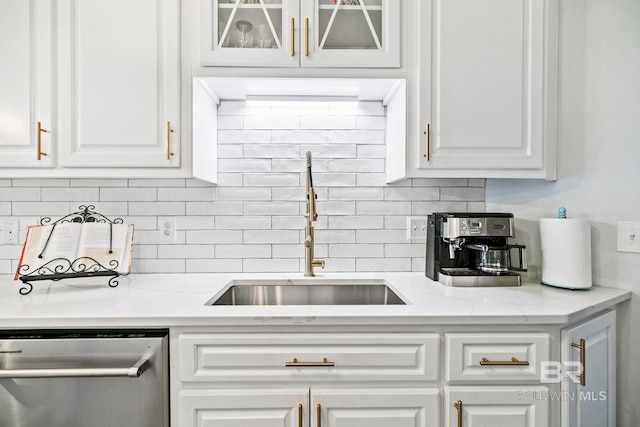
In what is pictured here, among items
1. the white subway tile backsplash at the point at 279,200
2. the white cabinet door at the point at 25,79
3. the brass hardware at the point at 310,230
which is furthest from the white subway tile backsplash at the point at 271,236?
the white cabinet door at the point at 25,79

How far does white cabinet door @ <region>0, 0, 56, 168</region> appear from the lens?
1368mm

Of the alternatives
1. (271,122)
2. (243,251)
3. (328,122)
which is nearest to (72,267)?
(243,251)

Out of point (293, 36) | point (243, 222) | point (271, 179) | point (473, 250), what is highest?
point (293, 36)

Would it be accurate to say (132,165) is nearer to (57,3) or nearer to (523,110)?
(57,3)

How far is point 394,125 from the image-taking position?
161cm

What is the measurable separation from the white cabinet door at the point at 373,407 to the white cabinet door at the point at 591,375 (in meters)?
0.46

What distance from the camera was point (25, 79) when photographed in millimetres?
1375

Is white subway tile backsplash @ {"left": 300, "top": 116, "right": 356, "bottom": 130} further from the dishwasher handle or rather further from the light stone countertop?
the dishwasher handle

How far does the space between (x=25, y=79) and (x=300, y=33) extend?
1.12 metres

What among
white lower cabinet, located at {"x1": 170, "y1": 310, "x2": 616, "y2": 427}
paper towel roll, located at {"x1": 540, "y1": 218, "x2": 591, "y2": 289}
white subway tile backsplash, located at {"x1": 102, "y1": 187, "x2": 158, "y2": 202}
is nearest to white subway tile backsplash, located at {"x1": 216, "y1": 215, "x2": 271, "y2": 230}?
white subway tile backsplash, located at {"x1": 102, "y1": 187, "x2": 158, "y2": 202}

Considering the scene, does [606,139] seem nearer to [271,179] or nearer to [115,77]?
[271,179]

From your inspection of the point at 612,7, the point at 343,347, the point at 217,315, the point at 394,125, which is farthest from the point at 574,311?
the point at 612,7

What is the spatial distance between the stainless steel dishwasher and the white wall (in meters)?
1.77

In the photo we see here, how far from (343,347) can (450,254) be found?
731 mm
